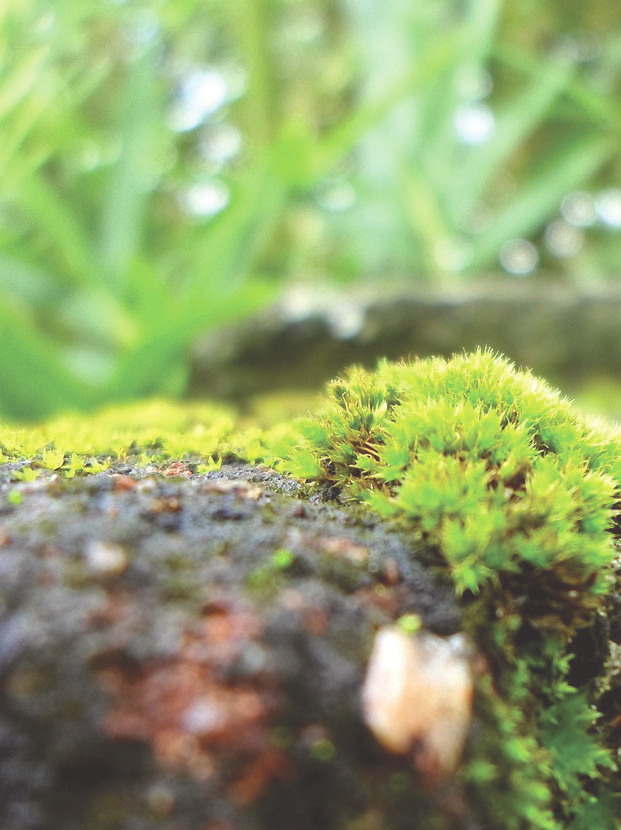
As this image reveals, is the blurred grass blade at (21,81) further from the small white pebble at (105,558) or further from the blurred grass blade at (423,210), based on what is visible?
the small white pebble at (105,558)

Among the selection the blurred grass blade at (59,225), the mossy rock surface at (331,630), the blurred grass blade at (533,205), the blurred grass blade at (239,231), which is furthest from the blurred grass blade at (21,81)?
the mossy rock surface at (331,630)

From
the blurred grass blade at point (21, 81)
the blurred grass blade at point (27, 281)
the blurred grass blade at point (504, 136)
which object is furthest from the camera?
the blurred grass blade at point (504, 136)

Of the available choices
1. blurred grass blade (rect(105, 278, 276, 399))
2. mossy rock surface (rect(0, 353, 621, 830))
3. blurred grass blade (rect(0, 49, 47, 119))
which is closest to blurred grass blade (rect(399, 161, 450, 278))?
blurred grass blade (rect(105, 278, 276, 399))

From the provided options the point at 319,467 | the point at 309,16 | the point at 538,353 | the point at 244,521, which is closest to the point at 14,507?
the point at 244,521

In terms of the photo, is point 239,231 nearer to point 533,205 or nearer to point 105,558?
point 533,205

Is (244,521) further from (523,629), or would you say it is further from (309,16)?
(309,16)

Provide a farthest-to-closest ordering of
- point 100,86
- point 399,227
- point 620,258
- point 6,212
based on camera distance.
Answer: point 100,86, point 620,258, point 6,212, point 399,227
